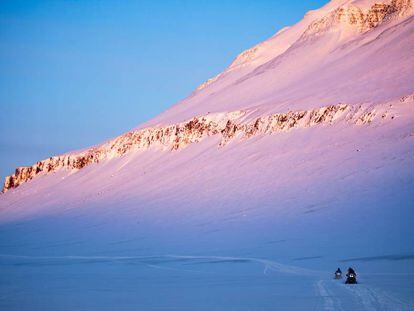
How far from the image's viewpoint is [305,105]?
2554 inches

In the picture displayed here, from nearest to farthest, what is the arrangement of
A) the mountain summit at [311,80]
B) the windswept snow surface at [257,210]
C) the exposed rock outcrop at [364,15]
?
1. the windswept snow surface at [257,210]
2. the mountain summit at [311,80]
3. the exposed rock outcrop at [364,15]

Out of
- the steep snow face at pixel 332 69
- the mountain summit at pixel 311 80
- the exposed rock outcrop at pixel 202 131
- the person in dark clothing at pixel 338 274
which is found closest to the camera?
the person in dark clothing at pixel 338 274

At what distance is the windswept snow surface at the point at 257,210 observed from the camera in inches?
825

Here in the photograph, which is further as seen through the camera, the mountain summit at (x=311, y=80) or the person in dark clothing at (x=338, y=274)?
the mountain summit at (x=311, y=80)

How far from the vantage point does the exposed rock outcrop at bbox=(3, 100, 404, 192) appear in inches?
2345

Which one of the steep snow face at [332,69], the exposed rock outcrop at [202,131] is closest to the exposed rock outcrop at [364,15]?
the steep snow face at [332,69]

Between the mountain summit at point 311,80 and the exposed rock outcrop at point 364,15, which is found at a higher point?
the exposed rock outcrop at point 364,15

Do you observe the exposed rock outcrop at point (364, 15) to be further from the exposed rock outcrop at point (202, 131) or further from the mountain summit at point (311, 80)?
the exposed rock outcrop at point (202, 131)

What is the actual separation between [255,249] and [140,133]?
54.4m

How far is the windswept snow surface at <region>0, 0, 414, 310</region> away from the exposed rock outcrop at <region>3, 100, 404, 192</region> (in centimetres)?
89

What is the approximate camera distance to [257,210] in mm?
44938

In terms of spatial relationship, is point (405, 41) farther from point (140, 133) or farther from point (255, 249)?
point (255, 249)

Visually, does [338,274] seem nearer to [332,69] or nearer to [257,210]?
[257,210]

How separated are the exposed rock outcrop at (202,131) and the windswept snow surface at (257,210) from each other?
2.94 ft
